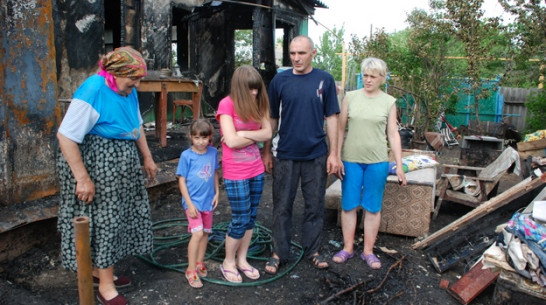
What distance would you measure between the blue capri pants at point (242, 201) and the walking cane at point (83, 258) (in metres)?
1.64

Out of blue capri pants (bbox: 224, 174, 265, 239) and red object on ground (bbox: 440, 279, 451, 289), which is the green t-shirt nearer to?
blue capri pants (bbox: 224, 174, 265, 239)

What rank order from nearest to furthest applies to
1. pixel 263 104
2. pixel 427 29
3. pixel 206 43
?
pixel 263 104 < pixel 427 29 < pixel 206 43

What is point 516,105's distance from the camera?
543 inches

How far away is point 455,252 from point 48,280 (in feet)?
12.1

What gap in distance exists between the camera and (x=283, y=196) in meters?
3.73

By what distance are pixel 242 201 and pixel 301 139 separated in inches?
28.3

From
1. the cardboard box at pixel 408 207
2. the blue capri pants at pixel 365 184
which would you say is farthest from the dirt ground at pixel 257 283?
the blue capri pants at pixel 365 184

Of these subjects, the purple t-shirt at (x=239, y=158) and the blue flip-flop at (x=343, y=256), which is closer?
the purple t-shirt at (x=239, y=158)

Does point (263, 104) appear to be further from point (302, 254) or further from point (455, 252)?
point (455, 252)

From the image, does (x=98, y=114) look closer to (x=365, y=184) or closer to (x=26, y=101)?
(x=26, y=101)

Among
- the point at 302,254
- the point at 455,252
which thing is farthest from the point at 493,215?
the point at 302,254

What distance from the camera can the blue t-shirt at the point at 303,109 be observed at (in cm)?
357

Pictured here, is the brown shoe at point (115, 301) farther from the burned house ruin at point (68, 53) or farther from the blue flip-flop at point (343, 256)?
the blue flip-flop at point (343, 256)

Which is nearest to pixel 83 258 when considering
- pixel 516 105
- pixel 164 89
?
pixel 164 89
